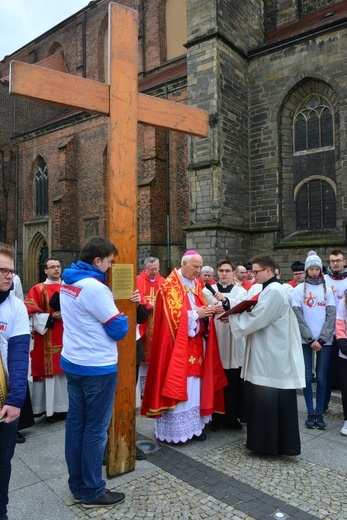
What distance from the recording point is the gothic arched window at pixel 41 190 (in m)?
26.3

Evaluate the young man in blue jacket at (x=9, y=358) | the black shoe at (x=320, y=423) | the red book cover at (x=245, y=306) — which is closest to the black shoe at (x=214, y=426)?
the black shoe at (x=320, y=423)

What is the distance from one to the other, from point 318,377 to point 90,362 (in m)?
3.15

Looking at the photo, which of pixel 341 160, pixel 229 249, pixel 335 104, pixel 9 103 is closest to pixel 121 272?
pixel 229 249

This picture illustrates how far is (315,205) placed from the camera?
1412 cm

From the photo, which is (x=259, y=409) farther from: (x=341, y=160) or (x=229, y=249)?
(x=341, y=160)

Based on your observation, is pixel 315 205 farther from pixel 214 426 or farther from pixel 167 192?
pixel 214 426

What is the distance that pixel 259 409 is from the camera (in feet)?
13.7

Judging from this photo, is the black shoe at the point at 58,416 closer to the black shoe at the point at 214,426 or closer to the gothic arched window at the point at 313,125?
the black shoe at the point at 214,426

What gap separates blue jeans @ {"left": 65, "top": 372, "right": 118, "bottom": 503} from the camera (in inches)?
124

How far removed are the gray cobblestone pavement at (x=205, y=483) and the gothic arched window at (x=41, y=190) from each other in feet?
76.2

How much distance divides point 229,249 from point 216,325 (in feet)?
27.6

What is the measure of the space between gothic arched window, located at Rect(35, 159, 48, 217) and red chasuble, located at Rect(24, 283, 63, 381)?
864 inches

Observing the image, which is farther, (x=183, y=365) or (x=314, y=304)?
(x=314, y=304)

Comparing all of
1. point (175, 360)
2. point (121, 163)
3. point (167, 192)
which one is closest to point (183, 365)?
point (175, 360)
